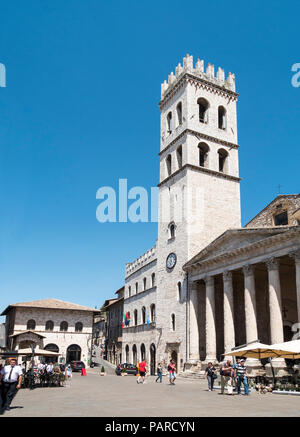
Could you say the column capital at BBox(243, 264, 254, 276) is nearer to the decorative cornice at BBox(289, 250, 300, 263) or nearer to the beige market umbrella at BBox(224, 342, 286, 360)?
the decorative cornice at BBox(289, 250, 300, 263)

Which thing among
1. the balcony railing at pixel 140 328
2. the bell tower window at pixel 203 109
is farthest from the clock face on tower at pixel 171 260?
the bell tower window at pixel 203 109

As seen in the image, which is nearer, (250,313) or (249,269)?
(250,313)

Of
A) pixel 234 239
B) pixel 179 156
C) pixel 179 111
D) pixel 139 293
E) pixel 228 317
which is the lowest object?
pixel 228 317

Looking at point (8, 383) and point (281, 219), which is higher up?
point (281, 219)

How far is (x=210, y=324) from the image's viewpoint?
3138 cm

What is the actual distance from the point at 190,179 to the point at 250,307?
1521cm

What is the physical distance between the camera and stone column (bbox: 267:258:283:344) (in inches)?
982

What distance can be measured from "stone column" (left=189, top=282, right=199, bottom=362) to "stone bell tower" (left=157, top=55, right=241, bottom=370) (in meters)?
1.11

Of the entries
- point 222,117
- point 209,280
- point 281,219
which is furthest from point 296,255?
point 222,117

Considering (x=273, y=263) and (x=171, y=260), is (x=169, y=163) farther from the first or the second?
(x=273, y=263)

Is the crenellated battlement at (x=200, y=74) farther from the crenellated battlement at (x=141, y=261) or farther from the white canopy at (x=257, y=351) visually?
the white canopy at (x=257, y=351)

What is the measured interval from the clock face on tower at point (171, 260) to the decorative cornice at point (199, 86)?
1814cm

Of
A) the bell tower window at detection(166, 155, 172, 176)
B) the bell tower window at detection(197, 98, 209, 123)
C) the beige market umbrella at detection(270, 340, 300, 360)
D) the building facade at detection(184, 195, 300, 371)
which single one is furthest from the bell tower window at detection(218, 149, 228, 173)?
the beige market umbrella at detection(270, 340, 300, 360)
